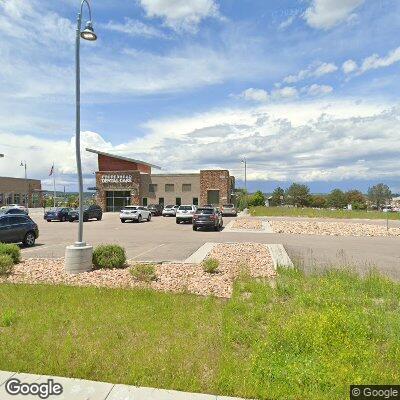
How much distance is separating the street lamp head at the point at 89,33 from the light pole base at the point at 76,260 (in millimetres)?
5999

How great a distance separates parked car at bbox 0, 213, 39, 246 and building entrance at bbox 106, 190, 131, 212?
125 feet

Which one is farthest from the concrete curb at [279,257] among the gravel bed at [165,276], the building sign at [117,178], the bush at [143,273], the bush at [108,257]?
A: the building sign at [117,178]

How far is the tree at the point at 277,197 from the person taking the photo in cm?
10862

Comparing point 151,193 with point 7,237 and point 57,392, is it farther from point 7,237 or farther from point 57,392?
point 57,392

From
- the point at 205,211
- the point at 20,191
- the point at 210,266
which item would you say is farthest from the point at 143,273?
the point at 20,191

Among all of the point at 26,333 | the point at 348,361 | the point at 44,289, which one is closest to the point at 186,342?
the point at 348,361

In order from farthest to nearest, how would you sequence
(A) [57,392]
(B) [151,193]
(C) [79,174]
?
1. (B) [151,193]
2. (C) [79,174]
3. (A) [57,392]

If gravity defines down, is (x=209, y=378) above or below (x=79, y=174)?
below

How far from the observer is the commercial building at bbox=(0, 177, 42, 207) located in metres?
69.3

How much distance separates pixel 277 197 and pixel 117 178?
223ft

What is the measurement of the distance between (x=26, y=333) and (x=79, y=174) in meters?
6.18

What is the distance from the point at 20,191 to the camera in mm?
74188

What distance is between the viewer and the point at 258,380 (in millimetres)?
3873

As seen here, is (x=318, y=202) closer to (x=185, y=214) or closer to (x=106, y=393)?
(x=185, y=214)
